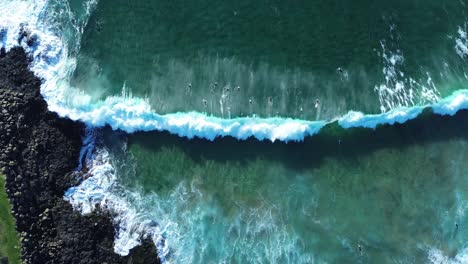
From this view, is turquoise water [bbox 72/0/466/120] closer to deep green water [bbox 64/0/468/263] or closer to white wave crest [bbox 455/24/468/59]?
deep green water [bbox 64/0/468/263]

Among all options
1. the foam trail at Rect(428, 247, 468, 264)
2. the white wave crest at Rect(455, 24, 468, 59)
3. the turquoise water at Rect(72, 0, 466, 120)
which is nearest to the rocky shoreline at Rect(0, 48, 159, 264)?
the turquoise water at Rect(72, 0, 466, 120)

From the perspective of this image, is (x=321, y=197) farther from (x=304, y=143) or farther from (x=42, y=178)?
(x=42, y=178)

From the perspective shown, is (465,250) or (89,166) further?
(89,166)

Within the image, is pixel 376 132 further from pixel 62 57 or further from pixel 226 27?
pixel 62 57

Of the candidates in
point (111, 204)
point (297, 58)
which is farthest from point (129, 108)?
point (297, 58)

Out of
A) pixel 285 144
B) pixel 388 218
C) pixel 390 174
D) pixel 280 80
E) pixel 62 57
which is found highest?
pixel 62 57

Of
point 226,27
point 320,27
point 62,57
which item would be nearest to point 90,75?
point 62,57
